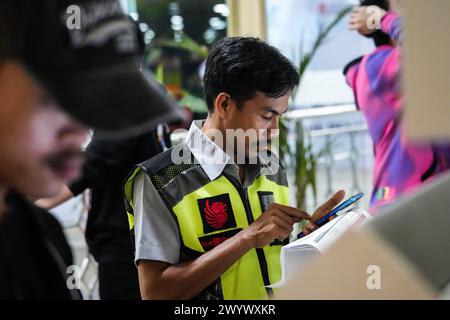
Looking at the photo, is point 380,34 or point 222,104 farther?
point 380,34

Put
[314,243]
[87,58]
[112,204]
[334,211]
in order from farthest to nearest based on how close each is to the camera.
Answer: [112,204], [334,211], [314,243], [87,58]

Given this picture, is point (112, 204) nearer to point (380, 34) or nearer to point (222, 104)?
point (222, 104)

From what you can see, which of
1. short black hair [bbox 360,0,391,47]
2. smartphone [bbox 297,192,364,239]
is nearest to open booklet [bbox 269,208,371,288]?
smartphone [bbox 297,192,364,239]

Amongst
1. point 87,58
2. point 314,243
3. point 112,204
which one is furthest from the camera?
point 112,204

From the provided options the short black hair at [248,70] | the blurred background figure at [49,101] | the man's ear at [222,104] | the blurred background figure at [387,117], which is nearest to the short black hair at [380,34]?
the blurred background figure at [387,117]

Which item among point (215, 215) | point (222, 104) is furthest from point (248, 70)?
point (215, 215)

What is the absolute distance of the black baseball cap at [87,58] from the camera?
1.39 ft

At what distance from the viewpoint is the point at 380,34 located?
1118 millimetres

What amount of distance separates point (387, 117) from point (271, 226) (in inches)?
17.7

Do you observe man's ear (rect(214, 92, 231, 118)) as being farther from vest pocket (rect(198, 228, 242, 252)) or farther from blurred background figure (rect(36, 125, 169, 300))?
vest pocket (rect(198, 228, 242, 252))

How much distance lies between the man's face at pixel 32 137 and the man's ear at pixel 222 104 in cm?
43

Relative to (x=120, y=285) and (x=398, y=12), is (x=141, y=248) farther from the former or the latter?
(x=398, y=12)

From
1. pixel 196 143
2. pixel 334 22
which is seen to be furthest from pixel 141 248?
pixel 334 22

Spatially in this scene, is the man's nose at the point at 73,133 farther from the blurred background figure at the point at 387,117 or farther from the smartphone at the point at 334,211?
the blurred background figure at the point at 387,117
